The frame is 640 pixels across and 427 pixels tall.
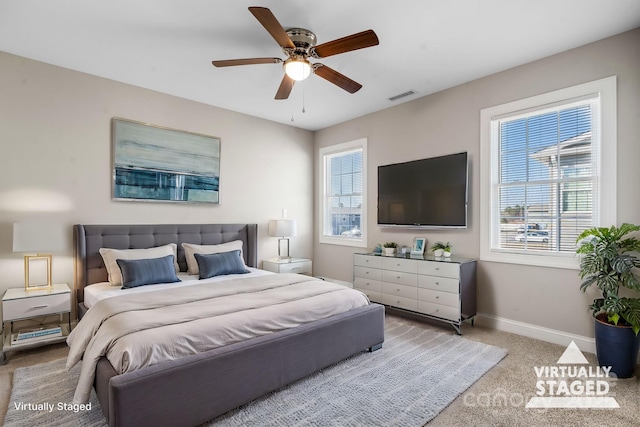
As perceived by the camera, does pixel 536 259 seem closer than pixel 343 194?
Yes

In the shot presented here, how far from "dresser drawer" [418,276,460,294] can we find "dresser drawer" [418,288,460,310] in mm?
44

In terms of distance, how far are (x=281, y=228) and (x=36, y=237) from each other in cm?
283

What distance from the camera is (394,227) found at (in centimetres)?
477

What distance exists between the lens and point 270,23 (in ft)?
7.16

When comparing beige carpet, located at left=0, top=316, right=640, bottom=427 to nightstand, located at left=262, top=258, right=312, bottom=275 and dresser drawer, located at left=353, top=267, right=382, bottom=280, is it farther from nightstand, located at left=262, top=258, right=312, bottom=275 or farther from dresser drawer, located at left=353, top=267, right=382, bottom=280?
nightstand, located at left=262, top=258, right=312, bottom=275

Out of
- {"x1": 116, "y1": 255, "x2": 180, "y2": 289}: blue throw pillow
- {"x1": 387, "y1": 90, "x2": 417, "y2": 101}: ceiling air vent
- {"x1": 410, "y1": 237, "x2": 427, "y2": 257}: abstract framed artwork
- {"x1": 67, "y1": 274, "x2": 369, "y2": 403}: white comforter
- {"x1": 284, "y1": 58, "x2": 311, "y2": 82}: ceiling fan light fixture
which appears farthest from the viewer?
{"x1": 410, "y1": 237, "x2": 427, "y2": 257}: abstract framed artwork

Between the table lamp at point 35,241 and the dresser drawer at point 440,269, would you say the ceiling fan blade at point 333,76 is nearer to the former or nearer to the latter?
the dresser drawer at point 440,269

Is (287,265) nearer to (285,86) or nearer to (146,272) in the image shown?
(146,272)

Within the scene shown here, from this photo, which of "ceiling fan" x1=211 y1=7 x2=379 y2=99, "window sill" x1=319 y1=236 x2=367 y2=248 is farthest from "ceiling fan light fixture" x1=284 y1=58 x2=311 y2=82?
"window sill" x1=319 y1=236 x2=367 y2=248

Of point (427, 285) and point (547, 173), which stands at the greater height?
point (547, 173)

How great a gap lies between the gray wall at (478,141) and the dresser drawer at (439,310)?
1.68ft

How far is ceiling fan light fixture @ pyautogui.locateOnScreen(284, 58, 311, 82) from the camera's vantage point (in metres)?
2.69

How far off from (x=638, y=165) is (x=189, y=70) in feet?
14.4

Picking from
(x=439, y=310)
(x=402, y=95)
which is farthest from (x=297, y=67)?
(x=439, y=310)
